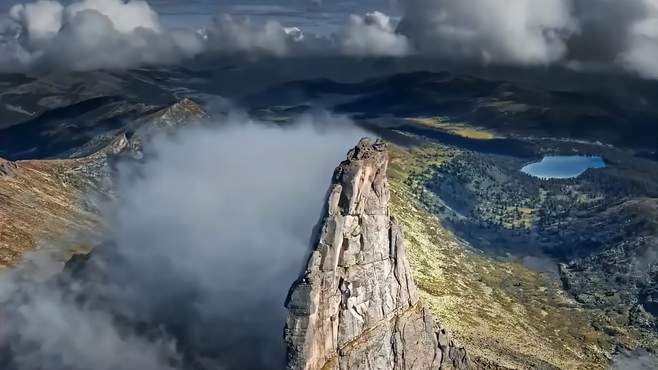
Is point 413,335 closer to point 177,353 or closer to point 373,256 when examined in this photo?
point 373,256

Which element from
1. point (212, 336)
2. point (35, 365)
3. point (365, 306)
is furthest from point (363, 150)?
point (35, 365)

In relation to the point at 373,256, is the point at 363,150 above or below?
above

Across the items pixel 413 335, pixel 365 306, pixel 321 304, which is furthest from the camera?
pixel 413 335

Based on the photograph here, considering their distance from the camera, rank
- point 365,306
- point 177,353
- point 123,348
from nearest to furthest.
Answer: point 365,306 → point 177,353 → point 123,348

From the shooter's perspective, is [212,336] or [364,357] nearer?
[364,357]

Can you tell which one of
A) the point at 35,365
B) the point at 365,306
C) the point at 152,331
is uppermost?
the point at 365,306

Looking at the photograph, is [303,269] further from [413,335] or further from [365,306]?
[413,335]

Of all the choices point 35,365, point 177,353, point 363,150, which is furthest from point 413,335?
point 35,365
